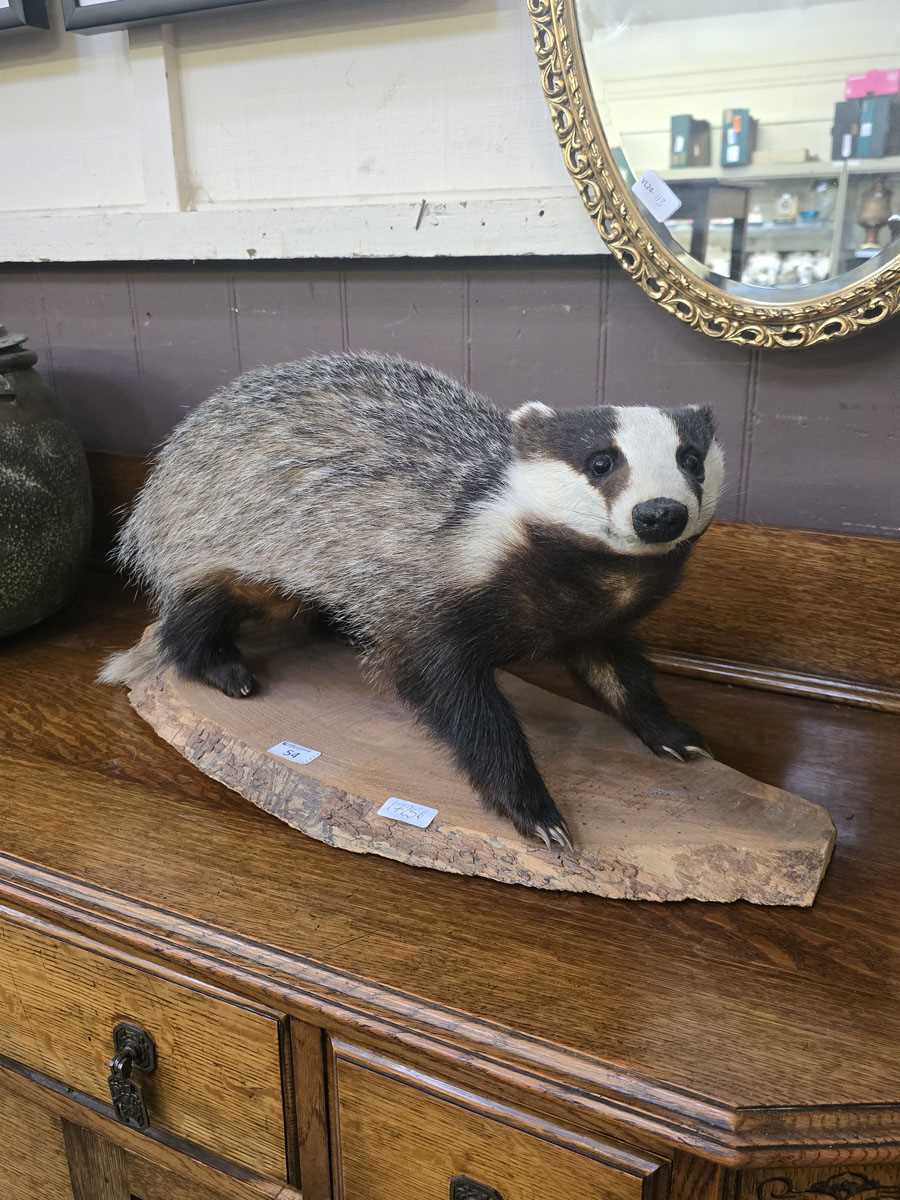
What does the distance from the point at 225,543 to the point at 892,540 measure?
25.1 inches

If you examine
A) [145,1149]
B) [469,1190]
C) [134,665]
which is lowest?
[145,1149]

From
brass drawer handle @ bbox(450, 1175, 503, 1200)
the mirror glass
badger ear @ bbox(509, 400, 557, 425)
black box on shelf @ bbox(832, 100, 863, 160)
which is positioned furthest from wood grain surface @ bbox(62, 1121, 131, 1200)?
black box on shelf @ bbox(832, 100, 863, 160)

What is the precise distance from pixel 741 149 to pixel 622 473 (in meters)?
0.44

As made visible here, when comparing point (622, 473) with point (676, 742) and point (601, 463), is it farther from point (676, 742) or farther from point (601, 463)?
point (676, 742)

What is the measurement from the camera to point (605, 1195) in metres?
0.55

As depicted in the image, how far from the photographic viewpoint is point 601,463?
2.08 feet

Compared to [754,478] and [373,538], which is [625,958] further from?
[754,478]

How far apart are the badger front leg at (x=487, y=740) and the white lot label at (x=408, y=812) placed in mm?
43

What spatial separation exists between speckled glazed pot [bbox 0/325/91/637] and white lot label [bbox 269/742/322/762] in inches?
17.0

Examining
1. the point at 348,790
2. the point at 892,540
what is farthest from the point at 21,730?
the point at 892,540

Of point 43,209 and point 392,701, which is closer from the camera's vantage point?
point 392,701

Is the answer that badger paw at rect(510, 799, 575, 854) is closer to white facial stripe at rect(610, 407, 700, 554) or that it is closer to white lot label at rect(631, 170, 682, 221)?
white facial stripe at rect(610, 407, 700, 554)

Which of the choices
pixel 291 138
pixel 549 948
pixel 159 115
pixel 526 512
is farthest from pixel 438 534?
pixel 159 115

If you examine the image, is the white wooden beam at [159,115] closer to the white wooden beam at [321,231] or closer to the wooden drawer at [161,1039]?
the white wooden beam at [321,231]
